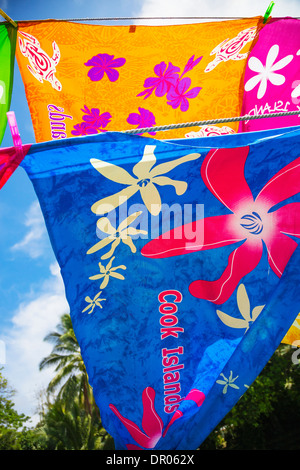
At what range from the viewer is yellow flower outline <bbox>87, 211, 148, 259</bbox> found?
244cm

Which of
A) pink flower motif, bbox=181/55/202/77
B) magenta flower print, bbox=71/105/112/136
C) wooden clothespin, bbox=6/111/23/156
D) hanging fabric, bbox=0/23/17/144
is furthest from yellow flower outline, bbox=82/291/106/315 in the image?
pink flower motif, bbox=181/55/202/77

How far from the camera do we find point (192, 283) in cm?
251

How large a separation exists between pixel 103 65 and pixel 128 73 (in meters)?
0.31

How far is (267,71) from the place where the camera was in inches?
189

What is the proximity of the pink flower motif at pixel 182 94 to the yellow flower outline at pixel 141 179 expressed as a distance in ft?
8.73

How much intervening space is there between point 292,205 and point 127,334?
1378mm

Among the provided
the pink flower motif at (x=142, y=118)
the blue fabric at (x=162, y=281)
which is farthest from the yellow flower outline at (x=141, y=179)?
the pink flower motif at (x=142, y=118)

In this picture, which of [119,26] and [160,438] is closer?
[160,438]

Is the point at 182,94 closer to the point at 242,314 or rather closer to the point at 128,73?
the point at 128,73

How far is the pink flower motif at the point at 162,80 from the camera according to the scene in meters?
4.88

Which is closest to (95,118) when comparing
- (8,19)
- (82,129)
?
(82,129)

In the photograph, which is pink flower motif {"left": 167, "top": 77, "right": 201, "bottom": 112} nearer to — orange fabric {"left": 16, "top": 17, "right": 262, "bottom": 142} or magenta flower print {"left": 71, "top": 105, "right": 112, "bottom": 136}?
orange fabric {"left": 16, "top": 17, "right": 262, "bottom": 142}
